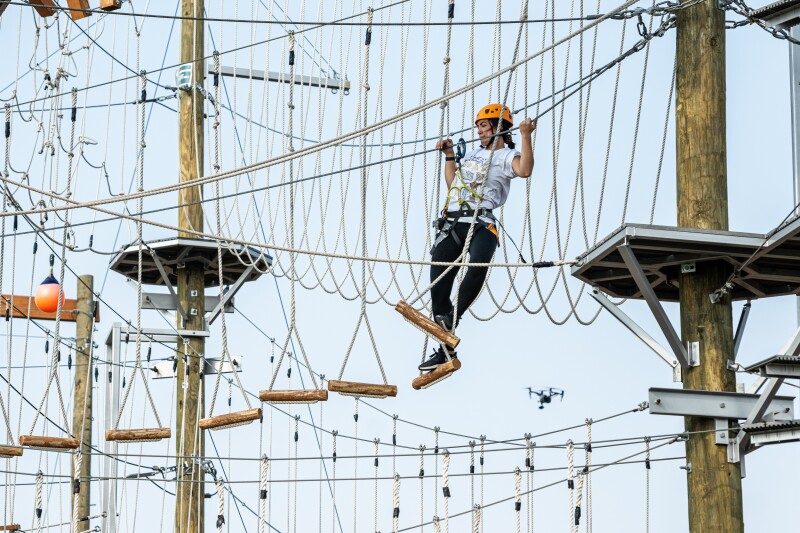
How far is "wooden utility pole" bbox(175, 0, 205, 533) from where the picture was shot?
14.4m

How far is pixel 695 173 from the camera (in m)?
8.32

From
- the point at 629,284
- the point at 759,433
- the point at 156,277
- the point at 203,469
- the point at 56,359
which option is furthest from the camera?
the point at 156,277

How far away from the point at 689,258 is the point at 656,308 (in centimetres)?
29

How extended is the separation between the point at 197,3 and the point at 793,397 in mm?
9108

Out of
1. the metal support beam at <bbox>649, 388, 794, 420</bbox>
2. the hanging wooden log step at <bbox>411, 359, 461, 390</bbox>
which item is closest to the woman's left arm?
the hanging wooden log step at <bbox>411, 359, 461, 390</bbox>

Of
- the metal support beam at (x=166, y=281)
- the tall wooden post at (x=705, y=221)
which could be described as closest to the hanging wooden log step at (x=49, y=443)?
the tall wooden post at (x=705, y=221)

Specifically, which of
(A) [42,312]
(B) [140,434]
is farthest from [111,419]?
(B) [140,434]

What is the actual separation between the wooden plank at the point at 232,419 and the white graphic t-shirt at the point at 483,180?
146 centimetres

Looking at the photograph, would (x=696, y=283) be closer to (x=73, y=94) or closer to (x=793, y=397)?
(x=793, y=397)

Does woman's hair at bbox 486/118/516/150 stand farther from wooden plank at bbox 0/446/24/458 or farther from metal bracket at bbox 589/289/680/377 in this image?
wooden plank at bbox 0/446/24/458

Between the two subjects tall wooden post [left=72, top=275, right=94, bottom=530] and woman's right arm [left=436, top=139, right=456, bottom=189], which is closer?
woman's right arm [left=436, top=139, right=456, bottom=189]

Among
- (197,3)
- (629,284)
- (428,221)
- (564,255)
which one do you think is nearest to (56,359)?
(428,221)

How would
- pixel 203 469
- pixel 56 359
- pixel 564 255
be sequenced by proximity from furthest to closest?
pixel 203 469 → pixel 56 359 → pixel 564 255

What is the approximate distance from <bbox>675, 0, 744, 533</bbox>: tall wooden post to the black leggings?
3.35 ft
